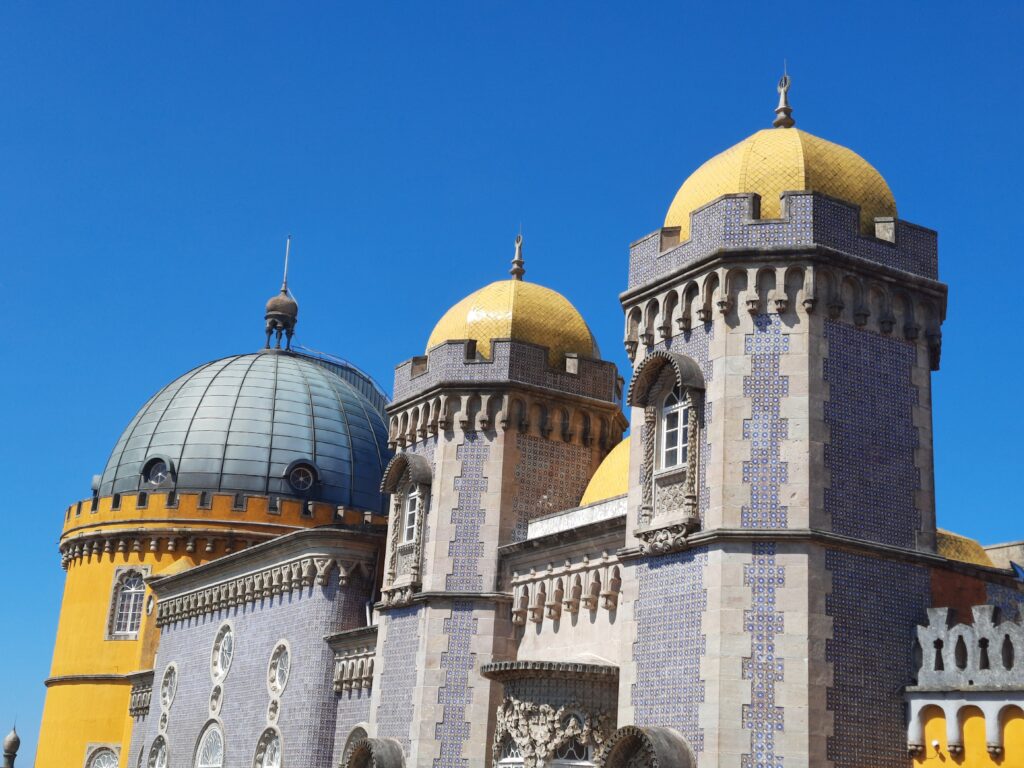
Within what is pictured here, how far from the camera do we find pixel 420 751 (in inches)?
981

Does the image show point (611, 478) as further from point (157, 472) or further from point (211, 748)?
point (157, 472)

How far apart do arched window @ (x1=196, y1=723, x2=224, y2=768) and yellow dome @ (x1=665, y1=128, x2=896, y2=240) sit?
20439 millimetres

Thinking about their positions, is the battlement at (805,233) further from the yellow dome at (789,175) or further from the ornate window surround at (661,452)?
the ornate window surround at (661,452)

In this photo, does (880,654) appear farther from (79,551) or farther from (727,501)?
(79,551)

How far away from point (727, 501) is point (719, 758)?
3.44 metres

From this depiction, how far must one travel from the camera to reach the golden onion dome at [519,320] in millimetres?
27516

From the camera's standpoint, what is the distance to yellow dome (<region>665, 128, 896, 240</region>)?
794 inches

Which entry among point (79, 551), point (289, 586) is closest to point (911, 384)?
point (289, 586)

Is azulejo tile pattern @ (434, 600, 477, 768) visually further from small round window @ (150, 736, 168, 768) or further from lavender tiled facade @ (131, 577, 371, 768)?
small round window @ (150, 736, 168, 768)

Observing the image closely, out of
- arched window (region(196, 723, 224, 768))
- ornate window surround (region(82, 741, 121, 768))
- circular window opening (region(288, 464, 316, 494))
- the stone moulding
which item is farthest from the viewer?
circular window opening (region(288, 464, 316, 494))

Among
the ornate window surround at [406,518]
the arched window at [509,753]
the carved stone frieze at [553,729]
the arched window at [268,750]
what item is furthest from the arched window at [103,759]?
the carved stone frieze at [553,729]

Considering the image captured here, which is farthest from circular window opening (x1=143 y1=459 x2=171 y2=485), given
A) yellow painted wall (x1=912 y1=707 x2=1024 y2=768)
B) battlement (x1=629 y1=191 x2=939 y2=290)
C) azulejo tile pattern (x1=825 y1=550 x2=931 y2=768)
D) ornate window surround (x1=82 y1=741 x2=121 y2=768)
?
yellow painted wall (x1=912 y1=707 x2=1024 y2=768)

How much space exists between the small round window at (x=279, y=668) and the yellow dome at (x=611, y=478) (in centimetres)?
973

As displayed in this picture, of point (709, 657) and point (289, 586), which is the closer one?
point (709, 657)
